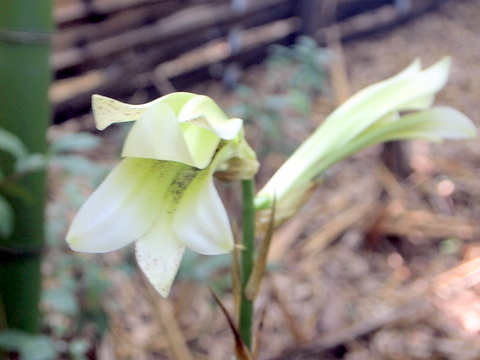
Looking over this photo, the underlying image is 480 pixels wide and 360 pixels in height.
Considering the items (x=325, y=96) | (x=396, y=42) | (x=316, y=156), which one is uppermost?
(x=316, y=156)

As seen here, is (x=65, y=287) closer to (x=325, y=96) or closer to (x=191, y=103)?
(x=191, y=103)

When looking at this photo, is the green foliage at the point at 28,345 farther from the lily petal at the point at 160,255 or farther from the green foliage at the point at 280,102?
the green foliage at the point at 280,102

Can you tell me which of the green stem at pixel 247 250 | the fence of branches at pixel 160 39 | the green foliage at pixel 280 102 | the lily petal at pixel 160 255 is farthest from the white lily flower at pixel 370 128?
the fence of branches at pixel 160 39

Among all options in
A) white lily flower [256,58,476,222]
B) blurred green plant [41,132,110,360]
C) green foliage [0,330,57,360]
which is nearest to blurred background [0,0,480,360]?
blurred green plant [41,132,110,360]

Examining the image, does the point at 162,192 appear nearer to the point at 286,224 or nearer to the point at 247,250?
the point at 247,250

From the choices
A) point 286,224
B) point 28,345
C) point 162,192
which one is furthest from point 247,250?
point 286,224

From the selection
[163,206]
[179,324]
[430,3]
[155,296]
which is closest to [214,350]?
[179,324]

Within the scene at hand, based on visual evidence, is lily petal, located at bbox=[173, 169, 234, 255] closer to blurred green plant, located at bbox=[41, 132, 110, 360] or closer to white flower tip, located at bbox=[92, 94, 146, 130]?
white flower tip, located at bbox=[92, 94, 146, 130]
